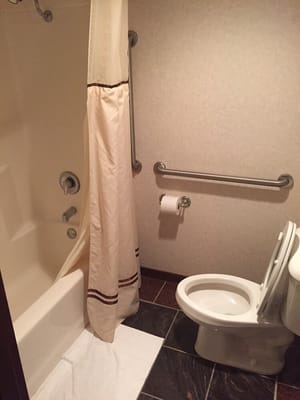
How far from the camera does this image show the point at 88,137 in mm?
1462

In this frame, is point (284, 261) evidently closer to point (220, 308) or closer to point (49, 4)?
point (220, 308)

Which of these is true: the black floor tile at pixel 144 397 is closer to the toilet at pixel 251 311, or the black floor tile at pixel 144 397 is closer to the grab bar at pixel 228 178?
the toilet at pixel 251 311

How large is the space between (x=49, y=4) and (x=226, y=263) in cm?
172

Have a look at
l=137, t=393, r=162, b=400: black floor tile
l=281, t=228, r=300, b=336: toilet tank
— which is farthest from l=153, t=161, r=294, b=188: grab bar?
l=137, t=393, r=162, b=400: black floor tile

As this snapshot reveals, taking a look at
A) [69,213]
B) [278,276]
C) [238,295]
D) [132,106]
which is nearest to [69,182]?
[69,213]

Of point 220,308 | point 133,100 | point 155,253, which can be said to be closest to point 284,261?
point 220,308

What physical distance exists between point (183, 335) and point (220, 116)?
1166 mm

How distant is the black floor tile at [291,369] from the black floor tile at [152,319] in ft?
2.00

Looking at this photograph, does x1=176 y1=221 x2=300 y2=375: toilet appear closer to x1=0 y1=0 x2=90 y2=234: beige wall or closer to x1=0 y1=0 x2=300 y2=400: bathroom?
x1=0 y1=0 x2=300 y2=400: bathroom

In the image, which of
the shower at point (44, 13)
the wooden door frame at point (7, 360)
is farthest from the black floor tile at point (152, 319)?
the shower at point (44, 13)

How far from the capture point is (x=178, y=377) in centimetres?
153

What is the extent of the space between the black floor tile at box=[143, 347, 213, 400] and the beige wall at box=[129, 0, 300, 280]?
21.9 inches

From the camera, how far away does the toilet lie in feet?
4.25

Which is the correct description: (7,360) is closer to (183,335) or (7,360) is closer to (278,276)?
(278,276)
